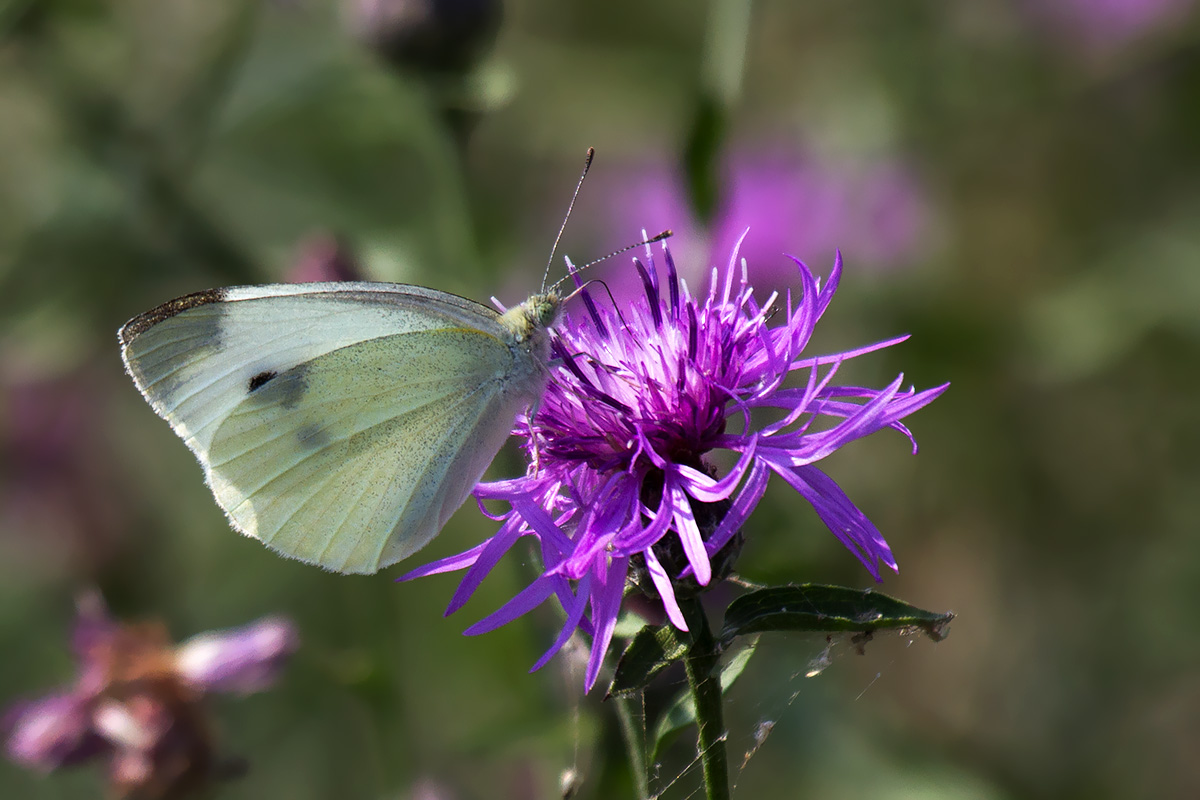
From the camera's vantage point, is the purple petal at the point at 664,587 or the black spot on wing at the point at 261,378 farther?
the black spot on wing at the point at 261,378

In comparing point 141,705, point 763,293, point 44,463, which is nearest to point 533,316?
point 141,705

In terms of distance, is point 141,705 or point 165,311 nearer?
point 165,311

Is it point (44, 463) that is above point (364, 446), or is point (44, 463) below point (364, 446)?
above

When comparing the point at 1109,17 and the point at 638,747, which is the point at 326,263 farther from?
the point at 1109,17

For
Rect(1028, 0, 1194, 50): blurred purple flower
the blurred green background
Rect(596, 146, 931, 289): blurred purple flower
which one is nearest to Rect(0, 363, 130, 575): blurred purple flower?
the blurred green background

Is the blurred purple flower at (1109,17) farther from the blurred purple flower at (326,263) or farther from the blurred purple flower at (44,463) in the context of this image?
the blurred purple flower at (44,463)

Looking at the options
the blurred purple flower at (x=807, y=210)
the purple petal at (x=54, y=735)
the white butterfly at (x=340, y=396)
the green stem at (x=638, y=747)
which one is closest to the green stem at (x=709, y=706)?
the green stem at (x=638, y=747)

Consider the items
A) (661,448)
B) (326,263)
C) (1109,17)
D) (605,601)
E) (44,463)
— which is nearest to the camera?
(605,601)
